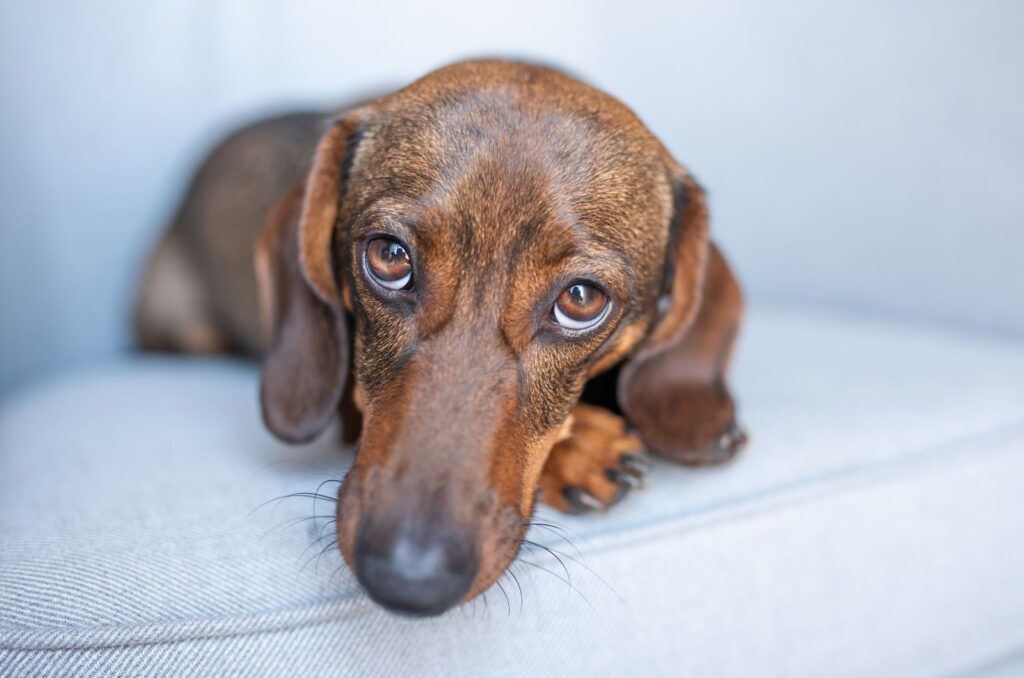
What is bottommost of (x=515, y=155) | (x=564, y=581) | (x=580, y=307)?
(x=564, y=581)

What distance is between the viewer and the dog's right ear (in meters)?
2.18

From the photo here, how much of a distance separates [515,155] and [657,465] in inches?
33.8

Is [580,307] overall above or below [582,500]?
above

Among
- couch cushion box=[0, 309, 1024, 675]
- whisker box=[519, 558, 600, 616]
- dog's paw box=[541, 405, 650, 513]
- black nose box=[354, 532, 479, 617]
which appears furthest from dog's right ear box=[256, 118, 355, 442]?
black nose box=[354, 532, 479, 617]

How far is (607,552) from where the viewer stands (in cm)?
179

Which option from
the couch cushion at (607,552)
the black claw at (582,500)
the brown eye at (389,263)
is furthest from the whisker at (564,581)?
the brown eye at (389,263)

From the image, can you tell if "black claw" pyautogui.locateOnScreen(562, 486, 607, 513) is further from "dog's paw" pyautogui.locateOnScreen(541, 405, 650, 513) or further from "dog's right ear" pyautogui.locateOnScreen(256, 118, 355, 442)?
"dog's right ear" pyautogui.locateOnScreen(256, 118, 355, 442)

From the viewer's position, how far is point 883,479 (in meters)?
2.11

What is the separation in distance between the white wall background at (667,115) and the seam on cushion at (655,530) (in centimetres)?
101

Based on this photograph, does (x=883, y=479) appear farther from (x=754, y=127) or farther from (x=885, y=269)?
(x=754, y=127)

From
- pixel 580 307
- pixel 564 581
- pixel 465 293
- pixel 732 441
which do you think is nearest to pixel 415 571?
pixel 564 581

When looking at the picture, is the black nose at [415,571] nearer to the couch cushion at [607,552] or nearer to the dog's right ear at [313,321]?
the couch cushion at [607,552]

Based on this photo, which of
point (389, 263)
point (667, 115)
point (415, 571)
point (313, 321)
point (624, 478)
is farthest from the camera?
point (667, 115)

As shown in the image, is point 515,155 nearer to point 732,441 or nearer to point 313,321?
point 313,321
